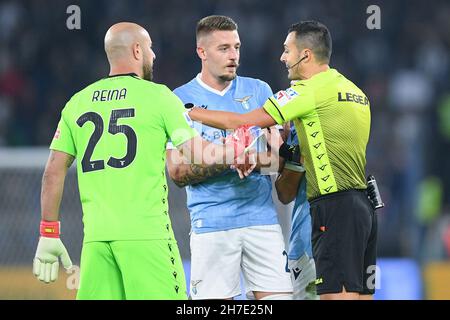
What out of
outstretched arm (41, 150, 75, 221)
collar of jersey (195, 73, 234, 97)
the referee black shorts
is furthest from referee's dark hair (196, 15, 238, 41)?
outstretched arm (41, 150, 75, 221)

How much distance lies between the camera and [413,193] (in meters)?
10.6

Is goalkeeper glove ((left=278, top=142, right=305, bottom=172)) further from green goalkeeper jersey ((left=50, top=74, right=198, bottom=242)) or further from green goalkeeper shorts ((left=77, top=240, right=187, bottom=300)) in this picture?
green goalkeeper shorts ((left=77, top=240, right=187, bottom=300))

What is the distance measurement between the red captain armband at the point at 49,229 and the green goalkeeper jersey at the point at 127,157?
255 millimetres

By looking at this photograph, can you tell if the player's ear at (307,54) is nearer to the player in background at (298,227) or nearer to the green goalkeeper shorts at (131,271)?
the player in background at (298,227)

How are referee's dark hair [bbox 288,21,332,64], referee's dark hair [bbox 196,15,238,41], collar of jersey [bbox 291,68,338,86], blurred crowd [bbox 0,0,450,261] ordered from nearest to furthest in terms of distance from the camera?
1. collar of jersey [bbox 291,68,338,86]
2. referee's dark hair [bbox 288,21,332,64]
3. referee's dark hair [bbox 196,15,238,41]
4. blurred crowd [bbox 0,0,450,261]

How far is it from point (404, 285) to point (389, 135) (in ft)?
14.9

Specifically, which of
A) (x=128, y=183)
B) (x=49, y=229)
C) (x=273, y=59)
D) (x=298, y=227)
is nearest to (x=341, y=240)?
(x=298, y=227)

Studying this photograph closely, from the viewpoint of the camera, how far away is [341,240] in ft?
18.2

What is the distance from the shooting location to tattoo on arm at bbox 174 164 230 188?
19.4ft

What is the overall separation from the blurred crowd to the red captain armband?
7283mm

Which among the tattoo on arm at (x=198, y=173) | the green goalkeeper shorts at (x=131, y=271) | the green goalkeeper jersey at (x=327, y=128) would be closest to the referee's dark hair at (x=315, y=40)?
the green goalkeeper jersey at (x=327, y=128)

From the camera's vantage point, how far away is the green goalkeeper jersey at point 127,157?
16.9 feet

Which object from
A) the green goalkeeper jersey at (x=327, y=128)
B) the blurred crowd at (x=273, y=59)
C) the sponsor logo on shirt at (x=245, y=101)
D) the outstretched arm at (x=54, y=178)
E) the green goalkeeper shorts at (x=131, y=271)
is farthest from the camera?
the blurred crowd at (x=273, y=59)

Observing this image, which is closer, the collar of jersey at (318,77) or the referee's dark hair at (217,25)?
the collar of jersey at (318,77)
